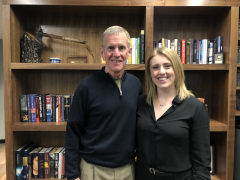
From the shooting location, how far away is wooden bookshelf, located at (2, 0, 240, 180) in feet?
5.32

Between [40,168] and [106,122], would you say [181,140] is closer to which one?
[106,122]

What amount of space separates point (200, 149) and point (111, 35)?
844mm

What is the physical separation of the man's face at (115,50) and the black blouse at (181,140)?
40 cm

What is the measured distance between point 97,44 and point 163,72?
112cm

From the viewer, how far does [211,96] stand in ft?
6.57

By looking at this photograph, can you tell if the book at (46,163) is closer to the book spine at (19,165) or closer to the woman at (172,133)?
the book spine at (19,165)

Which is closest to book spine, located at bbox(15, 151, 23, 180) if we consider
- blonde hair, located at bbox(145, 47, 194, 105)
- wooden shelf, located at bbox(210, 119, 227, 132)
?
blonde hair, located at bbox(145, 47, 194, 105)

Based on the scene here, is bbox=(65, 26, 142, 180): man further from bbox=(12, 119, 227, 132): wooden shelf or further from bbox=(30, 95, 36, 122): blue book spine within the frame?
bbox=(30, 95, 36, 122): blue book spine

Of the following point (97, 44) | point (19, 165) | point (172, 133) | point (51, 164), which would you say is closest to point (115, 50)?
point (172, 133)

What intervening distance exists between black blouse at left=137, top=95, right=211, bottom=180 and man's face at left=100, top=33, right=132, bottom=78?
0.40 metres

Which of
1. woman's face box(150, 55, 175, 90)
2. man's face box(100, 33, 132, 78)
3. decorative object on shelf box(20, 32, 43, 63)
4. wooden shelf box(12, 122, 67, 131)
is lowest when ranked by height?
wooden shelf box(12, 122, 67, 131)

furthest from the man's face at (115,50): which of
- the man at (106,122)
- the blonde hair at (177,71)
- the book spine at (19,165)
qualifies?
the book spine at (19,165)

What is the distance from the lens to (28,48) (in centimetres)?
174

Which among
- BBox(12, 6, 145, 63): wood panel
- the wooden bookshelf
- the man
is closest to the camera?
the man
